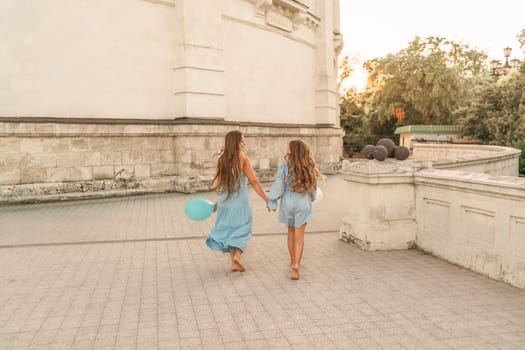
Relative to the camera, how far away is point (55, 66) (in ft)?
36.4

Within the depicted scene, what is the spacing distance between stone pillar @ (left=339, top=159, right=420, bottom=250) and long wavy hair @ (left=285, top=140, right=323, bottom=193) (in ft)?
4.92

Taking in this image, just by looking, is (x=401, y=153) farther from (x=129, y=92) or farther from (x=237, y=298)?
(x=129, y=92)

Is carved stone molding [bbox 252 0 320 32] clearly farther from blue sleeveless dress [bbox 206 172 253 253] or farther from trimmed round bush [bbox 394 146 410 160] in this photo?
blue sleeveless dress [bbox 206 172 253 253]

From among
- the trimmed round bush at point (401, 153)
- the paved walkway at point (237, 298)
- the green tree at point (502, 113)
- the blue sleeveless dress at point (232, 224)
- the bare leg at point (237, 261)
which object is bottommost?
the paved walkway at point (237, 298)

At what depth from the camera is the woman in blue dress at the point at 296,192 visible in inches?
206

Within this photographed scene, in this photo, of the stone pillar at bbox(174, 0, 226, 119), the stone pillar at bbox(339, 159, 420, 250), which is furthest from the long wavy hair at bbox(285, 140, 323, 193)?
the stone pillar at bbox(174, 0, 226, 119)

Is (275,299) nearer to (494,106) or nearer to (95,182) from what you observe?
(95,182)

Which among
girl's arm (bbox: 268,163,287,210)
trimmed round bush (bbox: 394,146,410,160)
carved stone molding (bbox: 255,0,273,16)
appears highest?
carved stone molding (bbox: 255,0,273,16)

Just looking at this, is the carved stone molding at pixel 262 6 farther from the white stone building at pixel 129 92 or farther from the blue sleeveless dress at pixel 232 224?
the blue sleeveless dress at pixel 232 224

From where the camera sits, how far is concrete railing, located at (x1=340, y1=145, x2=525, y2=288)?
4805 mm

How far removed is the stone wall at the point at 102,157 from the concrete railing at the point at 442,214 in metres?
6.73

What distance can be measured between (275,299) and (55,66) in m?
9.58

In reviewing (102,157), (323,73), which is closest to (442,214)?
(102,157)

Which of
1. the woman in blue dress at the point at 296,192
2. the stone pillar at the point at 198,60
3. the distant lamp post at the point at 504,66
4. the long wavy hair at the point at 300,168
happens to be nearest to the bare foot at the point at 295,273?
the woman in blue dress at the point at 296,192
